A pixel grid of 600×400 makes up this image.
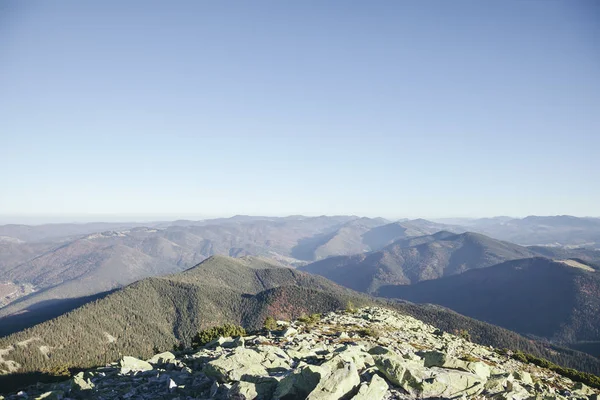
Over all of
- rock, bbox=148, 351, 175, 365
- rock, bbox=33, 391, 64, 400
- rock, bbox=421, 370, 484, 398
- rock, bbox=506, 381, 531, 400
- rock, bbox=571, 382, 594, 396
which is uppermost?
rock, bbox=421, 370, 484, 398

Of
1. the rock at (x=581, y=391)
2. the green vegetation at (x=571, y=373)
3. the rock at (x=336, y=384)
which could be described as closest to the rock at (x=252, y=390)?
the rock at (x=336, y=384)

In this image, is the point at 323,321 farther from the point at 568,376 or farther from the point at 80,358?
the point at 80,358

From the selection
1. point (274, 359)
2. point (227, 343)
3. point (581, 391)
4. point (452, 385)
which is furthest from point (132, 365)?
point (581, 391)

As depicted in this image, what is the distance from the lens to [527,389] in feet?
117

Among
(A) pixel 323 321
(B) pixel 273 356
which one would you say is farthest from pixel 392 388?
(A) pixel 323 321

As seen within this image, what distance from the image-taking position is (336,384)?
1121 inches

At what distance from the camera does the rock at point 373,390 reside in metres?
28.4

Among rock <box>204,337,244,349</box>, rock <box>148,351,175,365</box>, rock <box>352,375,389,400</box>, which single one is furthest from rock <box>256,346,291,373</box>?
rock <box>148,351,175,365</box>

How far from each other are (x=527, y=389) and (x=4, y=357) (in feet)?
807

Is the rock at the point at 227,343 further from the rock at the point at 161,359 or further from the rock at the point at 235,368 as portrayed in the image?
the rock at the point at 235,368

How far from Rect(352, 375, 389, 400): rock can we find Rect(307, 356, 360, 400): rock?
3.23ft

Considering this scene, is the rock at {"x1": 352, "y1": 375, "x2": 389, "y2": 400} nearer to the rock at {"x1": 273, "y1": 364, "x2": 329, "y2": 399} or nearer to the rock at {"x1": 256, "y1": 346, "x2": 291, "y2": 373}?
the rock at {"x1": 273, "y1": 364, "x2": 329, "y2": 399}

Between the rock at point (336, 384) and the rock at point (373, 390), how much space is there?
0.98 meters

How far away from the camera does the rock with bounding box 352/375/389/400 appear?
28.4 meters
